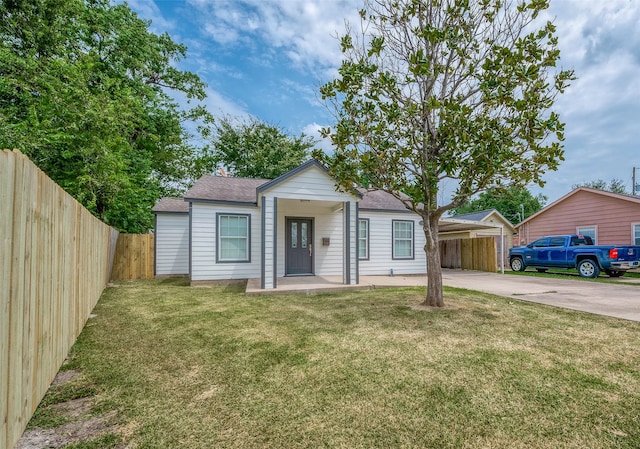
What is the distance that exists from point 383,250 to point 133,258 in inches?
366

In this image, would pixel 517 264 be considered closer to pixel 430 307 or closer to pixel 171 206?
pixel 430 307

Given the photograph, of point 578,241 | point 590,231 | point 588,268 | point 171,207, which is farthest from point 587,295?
point 171,207

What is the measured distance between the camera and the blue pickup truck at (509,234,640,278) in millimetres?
10320

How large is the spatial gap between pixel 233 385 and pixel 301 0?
8418 mm

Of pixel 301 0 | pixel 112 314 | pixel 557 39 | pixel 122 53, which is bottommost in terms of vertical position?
pixel 112 314

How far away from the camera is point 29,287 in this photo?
216 cm

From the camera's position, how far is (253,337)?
420 cm

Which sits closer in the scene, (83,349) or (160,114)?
(83,349)

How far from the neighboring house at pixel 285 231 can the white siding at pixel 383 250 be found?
4 centimetres

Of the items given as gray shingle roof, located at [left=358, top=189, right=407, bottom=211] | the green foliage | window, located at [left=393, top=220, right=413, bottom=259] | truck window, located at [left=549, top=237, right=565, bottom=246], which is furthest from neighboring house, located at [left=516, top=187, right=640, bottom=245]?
the green foliage

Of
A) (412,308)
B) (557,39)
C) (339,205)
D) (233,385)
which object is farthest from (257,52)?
(233,385)

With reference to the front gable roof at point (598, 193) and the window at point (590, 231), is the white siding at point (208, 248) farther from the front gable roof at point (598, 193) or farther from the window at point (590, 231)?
the window at point (590, 231)

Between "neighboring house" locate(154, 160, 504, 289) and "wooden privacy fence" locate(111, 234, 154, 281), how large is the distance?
37 cm

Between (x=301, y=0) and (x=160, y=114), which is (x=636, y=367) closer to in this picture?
(x=301, y=0)
